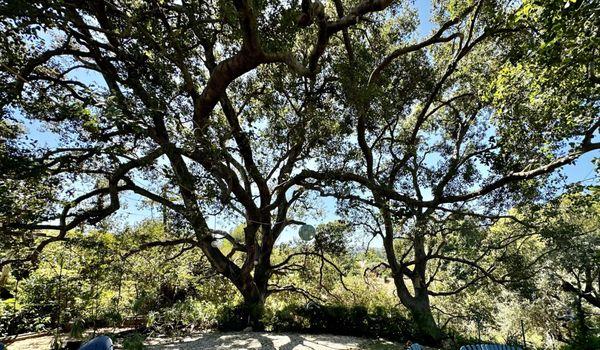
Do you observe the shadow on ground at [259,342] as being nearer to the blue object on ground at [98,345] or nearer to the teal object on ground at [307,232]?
the teal object on ground at [307,232]

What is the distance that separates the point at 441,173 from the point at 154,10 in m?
8.21

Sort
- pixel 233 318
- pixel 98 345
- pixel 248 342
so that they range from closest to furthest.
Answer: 1. pixel 98 345
2. pixel 248 342
3. pixel 233 318

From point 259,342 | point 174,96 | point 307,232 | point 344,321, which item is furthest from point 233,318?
point 174,96

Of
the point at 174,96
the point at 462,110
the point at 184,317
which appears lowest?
the point at 184,317

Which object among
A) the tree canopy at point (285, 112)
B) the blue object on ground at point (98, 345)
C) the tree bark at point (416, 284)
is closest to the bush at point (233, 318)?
the tree canopy at point (285, 112)

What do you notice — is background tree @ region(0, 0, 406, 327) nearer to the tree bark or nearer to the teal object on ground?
the teal object on ground

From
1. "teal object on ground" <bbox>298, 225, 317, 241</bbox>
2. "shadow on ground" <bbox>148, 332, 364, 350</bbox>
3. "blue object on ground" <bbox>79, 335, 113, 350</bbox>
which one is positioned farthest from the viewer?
"shadow on ground" <bbox>148, 332, 364, 350</bbox>

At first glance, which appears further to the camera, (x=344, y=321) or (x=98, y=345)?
(x=344, y=321)

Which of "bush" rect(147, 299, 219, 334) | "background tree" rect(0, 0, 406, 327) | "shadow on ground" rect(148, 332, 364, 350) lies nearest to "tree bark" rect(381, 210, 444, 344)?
"shadow on ground" rect(148, 332, 364, 350)

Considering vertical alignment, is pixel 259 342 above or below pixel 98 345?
below

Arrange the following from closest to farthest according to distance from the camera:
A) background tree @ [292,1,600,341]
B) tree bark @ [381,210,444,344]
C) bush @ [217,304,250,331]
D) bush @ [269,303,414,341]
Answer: background tree @ [292,1,600,341], tree bark @ [381,210,444,344], bush @ [269,303,414,341], bush @ [217,304,250,331]

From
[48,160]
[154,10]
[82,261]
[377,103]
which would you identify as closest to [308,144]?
[377,103]

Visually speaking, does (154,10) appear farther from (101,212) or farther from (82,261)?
(82,261)

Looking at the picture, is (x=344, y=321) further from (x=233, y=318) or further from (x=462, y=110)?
(x=462, y=110)
